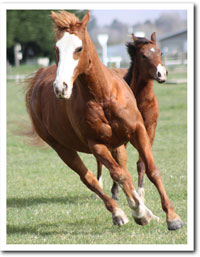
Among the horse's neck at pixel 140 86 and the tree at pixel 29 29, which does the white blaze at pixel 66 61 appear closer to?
the horse's neck at pixel 140 86

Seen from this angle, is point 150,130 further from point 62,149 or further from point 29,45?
point 29,45

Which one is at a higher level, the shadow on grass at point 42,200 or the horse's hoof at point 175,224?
the horse's hoof at point 175,224

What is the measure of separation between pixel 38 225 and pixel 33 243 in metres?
0.96

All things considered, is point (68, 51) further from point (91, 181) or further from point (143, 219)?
point (91, 181)

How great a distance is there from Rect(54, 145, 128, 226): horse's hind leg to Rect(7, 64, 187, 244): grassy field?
228 millimetres

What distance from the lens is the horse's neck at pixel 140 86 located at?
771 centimetres

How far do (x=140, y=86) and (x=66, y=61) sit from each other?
9.63 ft

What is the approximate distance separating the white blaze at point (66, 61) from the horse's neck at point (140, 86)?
107 inches

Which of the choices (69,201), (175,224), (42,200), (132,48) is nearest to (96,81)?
(175,224)

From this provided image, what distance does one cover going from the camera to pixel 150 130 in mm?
7703

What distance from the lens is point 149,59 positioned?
25.0 feet

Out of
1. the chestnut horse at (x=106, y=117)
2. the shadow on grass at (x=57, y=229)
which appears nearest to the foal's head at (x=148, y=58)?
the chestnut horse at (x=106, y=117)

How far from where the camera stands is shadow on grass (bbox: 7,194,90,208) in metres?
8.21

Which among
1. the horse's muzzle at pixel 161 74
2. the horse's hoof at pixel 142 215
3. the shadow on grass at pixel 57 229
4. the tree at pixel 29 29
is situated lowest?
the shadow on grass at pixel 57 229
